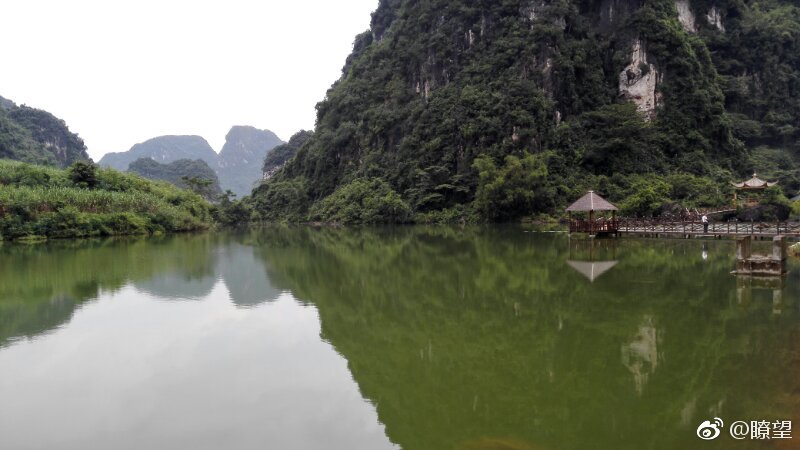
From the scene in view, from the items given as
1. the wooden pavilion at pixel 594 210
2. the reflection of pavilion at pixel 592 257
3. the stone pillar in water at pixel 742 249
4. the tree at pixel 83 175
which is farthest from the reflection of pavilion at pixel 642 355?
the tree at pixel 83 175

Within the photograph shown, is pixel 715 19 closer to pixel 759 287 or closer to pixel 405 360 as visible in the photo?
pixel 759 287

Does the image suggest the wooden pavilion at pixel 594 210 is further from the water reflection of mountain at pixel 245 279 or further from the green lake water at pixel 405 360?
the water reflection of mountain at pixel 245 279

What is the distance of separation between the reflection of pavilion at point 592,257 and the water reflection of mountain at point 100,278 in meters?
8.97

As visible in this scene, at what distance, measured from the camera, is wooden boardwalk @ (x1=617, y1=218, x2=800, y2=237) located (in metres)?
21.0

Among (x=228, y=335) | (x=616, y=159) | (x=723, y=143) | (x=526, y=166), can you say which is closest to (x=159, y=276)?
(x=228, y=335)

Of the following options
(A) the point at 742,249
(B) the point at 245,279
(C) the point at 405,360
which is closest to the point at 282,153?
(B) the point at 245,279

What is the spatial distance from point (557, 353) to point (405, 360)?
7.59ft

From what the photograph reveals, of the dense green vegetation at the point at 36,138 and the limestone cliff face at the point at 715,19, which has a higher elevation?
the limestone cliff face at the point at 715,19

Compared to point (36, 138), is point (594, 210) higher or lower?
lower

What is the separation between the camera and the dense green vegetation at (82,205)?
1297 inches

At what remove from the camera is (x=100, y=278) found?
16.8 m

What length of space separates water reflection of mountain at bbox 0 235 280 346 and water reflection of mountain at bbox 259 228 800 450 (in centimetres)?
270

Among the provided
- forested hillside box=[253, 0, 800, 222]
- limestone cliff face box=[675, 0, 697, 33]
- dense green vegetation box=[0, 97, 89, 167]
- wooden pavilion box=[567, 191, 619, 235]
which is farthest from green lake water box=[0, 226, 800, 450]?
dense green vegetation box=[0, 97, 89, 167]

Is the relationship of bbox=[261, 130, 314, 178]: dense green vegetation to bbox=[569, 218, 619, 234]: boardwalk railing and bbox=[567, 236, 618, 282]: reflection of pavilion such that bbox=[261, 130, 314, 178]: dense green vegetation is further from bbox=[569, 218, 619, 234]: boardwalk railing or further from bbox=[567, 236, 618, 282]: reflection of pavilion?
bbox=[567, 236, 618, 282]: reflection of pavilion
